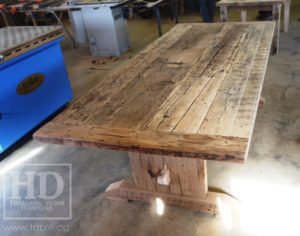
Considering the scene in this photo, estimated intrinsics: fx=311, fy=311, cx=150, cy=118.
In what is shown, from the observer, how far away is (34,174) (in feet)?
7.15

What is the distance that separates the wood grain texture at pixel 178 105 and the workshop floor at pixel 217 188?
628 millimetres

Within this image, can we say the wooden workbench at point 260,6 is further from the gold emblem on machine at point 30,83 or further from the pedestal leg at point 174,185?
the pedestal leg at point 174,185

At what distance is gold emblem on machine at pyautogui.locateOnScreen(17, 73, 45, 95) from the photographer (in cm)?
239

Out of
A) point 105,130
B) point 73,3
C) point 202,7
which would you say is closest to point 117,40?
point 73,3

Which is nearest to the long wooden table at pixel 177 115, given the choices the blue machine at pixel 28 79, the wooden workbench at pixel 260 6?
the blue machine at pixel 28 79

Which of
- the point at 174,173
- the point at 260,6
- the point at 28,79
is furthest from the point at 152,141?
the point at 260,6

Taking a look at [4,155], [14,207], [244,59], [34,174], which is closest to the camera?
[244,59]

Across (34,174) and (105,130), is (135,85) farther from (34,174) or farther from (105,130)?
(34,174)

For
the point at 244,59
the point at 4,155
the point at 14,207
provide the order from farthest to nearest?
the point at 4,155
the point at 14,207
the point at 244,59

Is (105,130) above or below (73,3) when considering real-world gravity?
below

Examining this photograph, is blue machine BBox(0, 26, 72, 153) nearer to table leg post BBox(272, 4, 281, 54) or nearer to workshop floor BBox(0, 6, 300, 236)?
workshop floor BBox(0, 6, 300, 236)

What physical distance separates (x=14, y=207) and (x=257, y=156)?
1.57m

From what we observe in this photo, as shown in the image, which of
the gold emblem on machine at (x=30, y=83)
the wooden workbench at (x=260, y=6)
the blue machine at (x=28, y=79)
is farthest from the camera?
the wooden workbench at (x=260, y=6)

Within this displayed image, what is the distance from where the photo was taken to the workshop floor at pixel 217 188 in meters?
1.60
